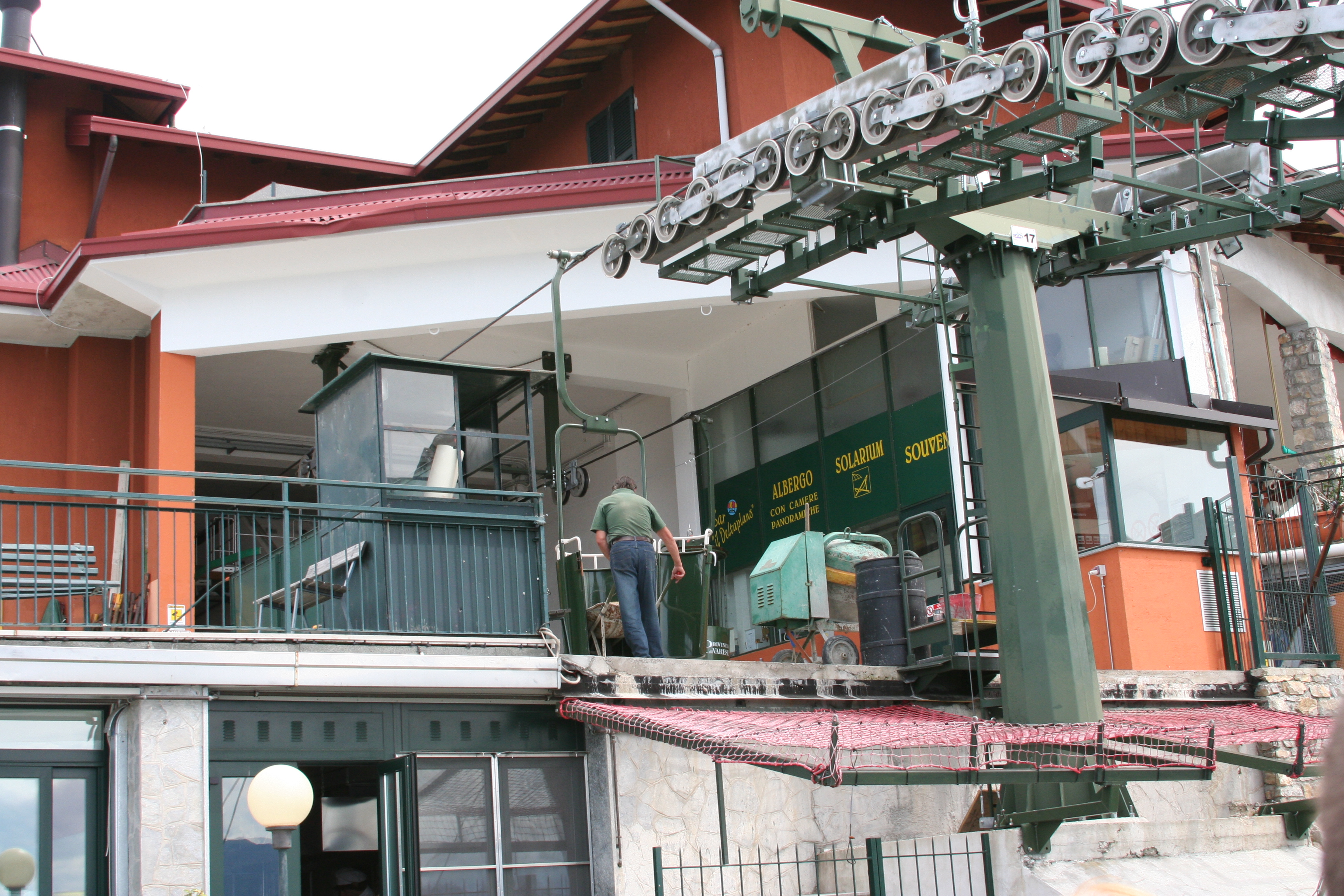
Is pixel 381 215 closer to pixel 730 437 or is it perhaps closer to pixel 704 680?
pixel 704 680

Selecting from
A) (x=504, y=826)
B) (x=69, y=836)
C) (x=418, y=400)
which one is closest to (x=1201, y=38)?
(x=418, y=400)

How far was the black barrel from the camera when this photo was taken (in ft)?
38.3

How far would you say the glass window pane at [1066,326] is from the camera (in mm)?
14625

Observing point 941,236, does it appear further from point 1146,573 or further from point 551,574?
point 551,574

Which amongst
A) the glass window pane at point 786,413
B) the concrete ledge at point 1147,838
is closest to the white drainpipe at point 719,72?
the glass window pane at point 786,413

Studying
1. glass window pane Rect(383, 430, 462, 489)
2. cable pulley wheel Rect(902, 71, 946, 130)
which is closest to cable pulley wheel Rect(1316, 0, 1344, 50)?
cable pulley wheel Rect(902, 71, 946, 130)

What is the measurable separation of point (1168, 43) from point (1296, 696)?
6645 mm

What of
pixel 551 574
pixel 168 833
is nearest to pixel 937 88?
pixel 168 833

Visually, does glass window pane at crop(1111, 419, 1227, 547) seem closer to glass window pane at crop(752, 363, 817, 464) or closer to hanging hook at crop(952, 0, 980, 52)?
glass window pane at crop(752, 363, 817, 464)

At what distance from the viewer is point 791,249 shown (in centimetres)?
1100

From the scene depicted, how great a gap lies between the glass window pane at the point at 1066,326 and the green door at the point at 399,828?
842cm

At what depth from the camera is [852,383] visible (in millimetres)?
16266

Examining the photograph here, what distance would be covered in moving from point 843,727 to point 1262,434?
762cm

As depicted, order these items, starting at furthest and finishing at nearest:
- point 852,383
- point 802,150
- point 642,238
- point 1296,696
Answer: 1. point 852,383
2. point 1296,696
3. point 642,238
4. point 802,150
